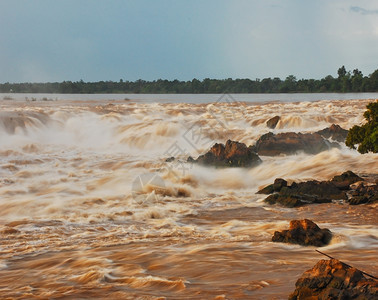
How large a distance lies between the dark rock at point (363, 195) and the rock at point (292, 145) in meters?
6.50

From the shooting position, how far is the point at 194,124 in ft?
102

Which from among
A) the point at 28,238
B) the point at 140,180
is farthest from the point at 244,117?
the point at 28,238

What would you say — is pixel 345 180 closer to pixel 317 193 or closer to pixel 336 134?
pixel 317 193

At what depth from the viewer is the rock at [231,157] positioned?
1689 centimetres

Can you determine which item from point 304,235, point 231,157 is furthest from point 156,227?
point 231,157

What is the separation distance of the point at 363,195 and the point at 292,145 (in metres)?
7.67

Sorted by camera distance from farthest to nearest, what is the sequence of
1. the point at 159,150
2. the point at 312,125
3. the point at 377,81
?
the point at 377,81
the point at 312,125
the point at 159,150

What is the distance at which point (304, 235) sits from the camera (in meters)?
7.93

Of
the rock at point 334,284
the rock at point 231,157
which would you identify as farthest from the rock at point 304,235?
the rock at point 231,157

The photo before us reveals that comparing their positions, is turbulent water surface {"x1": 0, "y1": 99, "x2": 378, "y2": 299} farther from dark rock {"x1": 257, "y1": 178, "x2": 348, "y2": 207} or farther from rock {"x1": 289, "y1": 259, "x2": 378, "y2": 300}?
rock {"x1": 289, "y1": 259, "x2": 378, "y2": 300}

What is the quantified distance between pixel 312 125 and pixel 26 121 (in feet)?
55.0

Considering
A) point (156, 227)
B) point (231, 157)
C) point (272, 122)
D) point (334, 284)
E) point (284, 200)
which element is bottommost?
point (156, 227)

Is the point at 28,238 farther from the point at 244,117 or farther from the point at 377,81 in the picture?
the point at 377,81

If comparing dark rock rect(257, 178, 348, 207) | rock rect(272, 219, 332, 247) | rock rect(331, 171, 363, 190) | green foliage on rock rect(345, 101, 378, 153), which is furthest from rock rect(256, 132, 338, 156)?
rock rect(272, 219, 332, 247)
